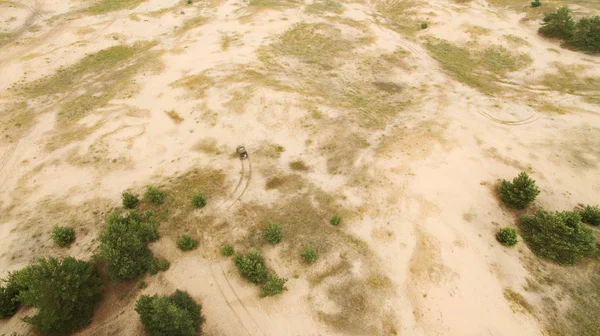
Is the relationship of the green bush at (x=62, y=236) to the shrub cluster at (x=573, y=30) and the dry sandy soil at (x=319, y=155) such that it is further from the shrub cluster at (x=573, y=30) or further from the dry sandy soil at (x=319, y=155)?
the shrub cluster at (x=573, y=30)

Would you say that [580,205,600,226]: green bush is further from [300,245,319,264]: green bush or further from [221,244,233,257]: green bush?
[221,244,233,257]: green bush

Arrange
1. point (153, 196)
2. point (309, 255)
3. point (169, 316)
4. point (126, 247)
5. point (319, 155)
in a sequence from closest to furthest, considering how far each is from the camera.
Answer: point (169, 316)
point (126, 247)
point (309, 255)
point (153, 196)
point (319, 155)

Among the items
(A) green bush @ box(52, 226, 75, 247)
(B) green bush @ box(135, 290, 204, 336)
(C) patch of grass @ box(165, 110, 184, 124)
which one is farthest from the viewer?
(C) patch of grass @ box(165, 110, 184, 124)

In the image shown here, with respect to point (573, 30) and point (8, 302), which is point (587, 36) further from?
point (8, 302)

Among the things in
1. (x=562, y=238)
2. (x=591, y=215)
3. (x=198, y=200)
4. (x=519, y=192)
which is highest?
(x=519, y=192)

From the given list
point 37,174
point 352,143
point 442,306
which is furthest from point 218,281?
point 37,174

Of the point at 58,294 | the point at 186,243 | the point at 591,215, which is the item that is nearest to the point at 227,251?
the point at 186,243

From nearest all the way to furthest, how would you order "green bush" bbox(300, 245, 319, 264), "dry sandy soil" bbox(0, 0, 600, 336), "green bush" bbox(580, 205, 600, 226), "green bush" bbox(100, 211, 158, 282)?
"green bush" bbox(100, 211, 158, 282) < "dry sandy soil" bbox(0, 0, 600, 336) < "green bush" bbox(300, 245, 319, 264) < "green bush" bbox(580, 205, 600, 226)

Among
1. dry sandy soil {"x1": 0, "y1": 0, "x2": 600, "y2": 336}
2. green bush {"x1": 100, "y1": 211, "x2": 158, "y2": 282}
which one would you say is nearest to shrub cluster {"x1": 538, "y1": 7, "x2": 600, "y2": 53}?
dry sandy soil {"x1": 0, "y1": 0, "x2": 600, "y2": 336}

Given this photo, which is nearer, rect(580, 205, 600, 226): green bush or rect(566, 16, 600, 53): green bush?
rect(580, 205, 600, 226): green bush
